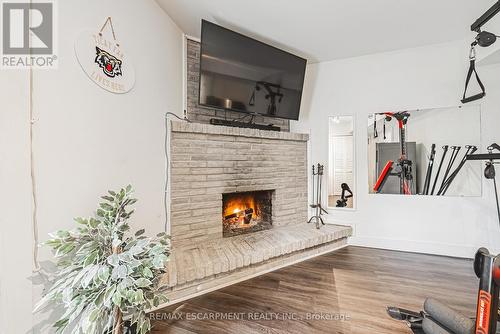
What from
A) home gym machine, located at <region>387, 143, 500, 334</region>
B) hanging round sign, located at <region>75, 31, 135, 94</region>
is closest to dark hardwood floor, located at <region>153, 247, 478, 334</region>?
home gym machine, located at <region>387, 143, 500, 334</region>

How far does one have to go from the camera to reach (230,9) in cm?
245

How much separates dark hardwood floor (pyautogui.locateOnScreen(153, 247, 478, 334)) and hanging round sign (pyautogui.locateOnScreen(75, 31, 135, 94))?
175cm

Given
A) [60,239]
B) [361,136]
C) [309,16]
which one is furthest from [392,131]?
[60,239]

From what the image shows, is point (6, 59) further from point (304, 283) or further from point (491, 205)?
point (491, 205)

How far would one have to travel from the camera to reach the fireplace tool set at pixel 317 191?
3.60 metres

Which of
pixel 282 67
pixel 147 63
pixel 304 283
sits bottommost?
pixel 304 283

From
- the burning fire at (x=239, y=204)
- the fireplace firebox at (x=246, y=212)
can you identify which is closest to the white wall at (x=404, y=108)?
the fireplace firebox at (x=246, y=212)

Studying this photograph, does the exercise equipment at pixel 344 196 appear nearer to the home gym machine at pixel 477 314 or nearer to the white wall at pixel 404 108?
the white wall at pixel 404 108

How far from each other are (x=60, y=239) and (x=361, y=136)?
3491mm

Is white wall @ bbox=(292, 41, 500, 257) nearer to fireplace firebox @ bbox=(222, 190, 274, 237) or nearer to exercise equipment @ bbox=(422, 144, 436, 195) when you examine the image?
exercise equipment @ bbox=(422, 144, 436, 195)

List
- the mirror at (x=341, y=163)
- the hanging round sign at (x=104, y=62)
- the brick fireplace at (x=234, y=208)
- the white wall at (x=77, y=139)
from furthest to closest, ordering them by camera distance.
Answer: the mirror at (x=341, y=163)
the brick fireplace at (x=234, y=208)
the hanging round sign at (x=104, y=62)
the white wall at (x=77, y=139)

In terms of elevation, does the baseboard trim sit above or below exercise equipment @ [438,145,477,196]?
below

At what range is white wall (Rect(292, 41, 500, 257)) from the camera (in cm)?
288

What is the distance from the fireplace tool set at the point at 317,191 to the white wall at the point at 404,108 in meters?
0.16
